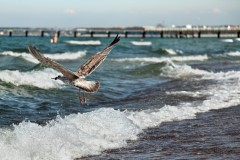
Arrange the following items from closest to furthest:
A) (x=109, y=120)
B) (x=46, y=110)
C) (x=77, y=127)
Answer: (x=77, y=127), (x=109, y=120), (x=46, y=110)

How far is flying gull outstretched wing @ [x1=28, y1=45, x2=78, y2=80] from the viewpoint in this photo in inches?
303

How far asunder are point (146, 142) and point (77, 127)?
1.31m

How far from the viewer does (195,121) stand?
1087 cm

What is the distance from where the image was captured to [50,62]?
7805 mm

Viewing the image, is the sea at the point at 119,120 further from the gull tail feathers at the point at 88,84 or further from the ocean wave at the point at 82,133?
the gull tail feathers at the point at 88,84

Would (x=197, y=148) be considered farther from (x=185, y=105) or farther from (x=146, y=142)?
(x=185, y=105)

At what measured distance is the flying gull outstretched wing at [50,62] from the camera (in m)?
7.69

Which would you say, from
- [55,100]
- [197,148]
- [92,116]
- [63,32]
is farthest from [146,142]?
[63,32]

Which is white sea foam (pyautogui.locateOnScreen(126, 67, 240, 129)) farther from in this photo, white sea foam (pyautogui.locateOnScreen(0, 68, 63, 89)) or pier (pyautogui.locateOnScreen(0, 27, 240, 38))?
pier (pyautogui.locateOnScreen(0, 27, 240, 38))

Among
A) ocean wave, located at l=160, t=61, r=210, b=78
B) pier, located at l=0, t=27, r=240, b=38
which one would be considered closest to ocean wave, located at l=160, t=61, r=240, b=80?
ocean wave, located at l=160, t=61, r=210, b=78

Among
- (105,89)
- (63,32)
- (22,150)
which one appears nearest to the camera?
(22,150)

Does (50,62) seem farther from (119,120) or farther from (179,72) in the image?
(179,72)

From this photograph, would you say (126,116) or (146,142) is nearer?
(146,142)

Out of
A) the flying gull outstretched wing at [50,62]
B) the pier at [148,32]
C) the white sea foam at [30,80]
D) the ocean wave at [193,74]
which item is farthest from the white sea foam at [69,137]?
the pier at [148,32]
